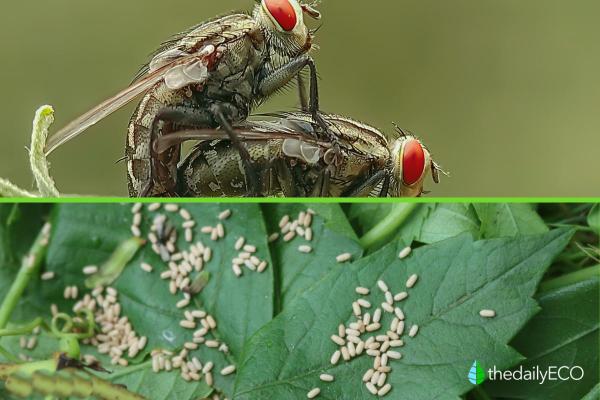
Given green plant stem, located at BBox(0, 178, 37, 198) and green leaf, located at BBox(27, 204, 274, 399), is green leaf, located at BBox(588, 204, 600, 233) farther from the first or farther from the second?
green plant stem, located at BBox(0, 178, 37, 198)

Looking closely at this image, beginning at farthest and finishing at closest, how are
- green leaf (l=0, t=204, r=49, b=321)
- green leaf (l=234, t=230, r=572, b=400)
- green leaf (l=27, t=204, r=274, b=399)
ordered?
green leaf (l=0, t=204, r=49, b=321), green leaf (l=27, t=204, r=274, b=399), green leaf (l=234, t=230, r=572, b=400)

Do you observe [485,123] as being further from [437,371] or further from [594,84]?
[437,371]

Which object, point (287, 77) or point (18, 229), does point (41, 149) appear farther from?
point (287, 77)

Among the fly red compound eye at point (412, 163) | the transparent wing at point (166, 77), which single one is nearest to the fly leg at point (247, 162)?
the transparent wing at point (166, 77)

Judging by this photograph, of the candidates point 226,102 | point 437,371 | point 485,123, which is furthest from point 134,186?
point 485,123

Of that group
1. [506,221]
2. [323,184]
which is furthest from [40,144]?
[506,221]

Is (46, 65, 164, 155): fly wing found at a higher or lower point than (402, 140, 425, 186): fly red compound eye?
higher

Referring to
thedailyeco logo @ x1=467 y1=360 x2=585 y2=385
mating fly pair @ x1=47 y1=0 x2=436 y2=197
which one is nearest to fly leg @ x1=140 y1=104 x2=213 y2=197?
mating fly pair @ x1=47 y1=0 x2=436 y2=197

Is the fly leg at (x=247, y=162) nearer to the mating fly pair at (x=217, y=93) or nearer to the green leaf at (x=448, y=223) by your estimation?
the mating fly pair at (x=217, y=93)
